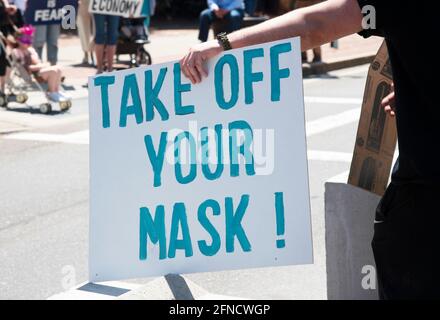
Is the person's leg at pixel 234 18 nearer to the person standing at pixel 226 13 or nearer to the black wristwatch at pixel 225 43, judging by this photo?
the person standing at pixel 226 13

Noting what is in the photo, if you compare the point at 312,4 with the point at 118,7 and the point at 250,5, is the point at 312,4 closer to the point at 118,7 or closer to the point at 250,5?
the point at 118,7

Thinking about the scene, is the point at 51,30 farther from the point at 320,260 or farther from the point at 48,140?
the point at 320,260

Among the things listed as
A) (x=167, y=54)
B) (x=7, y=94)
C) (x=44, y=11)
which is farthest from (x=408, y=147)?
(x=167, y=54)

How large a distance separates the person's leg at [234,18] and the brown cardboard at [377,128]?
11382 millimetres

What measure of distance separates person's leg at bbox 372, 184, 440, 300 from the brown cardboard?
79cm

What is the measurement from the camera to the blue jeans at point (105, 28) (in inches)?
520

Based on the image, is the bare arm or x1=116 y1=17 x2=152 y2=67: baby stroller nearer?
the bare arm

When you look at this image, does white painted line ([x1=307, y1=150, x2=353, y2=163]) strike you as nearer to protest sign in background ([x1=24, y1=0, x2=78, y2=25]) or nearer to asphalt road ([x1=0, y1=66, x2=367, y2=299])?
asphalt road ([x1=0, y1=66, x2=367, y2=299])

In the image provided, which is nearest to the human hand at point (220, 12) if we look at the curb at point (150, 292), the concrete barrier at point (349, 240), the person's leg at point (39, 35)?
the person's leg at point (39, 35)

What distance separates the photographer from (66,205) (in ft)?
22.9

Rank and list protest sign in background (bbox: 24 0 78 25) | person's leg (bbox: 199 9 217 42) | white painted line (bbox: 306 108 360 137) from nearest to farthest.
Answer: white painted line (bbox: 306 108 360 137)
protest sign in background (bbox: 24 0 78 25)
person's leg (bbox: 199 9 217 42)

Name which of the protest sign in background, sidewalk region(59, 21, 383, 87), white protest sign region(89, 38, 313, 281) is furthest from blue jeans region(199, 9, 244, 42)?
white protest sign region(89, 38, 313, 281)

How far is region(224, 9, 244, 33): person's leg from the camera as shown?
14875 mm
